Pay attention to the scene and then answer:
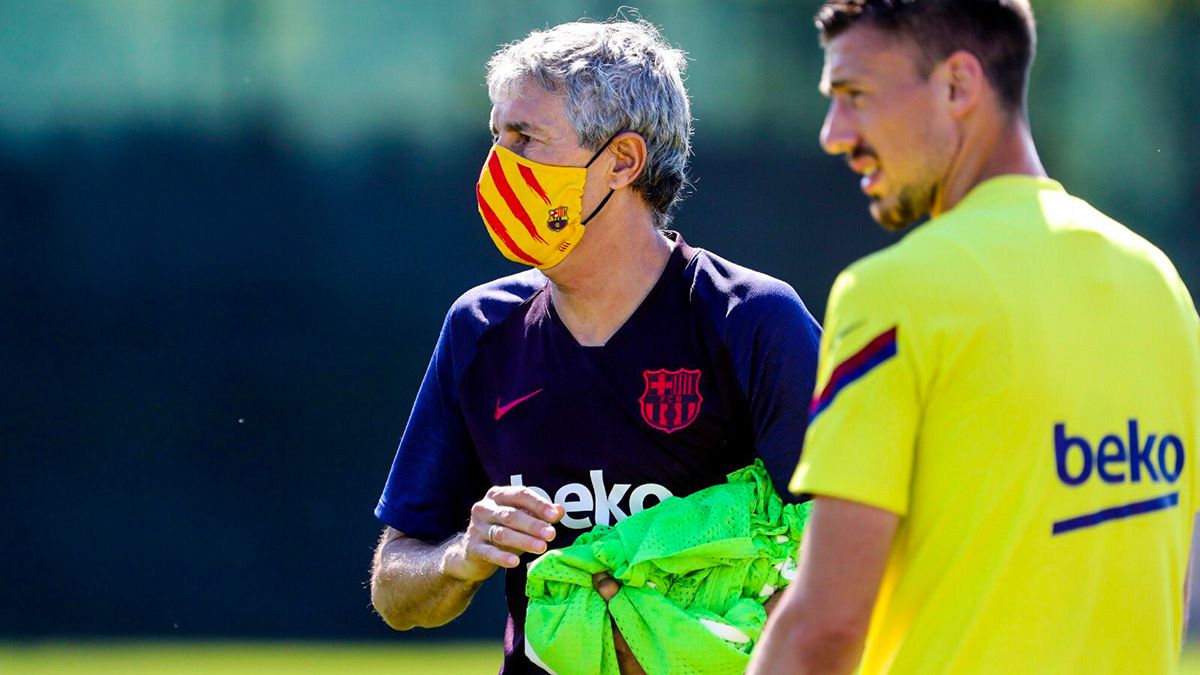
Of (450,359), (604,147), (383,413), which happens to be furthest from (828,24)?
(383,413)

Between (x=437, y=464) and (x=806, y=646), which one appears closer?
(x=806, y=646)

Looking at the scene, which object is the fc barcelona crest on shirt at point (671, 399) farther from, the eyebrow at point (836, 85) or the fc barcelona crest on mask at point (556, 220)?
the eyebrow at point (836, 85)

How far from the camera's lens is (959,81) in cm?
181

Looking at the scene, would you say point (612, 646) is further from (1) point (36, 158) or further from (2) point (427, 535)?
(1) point (36, 158)

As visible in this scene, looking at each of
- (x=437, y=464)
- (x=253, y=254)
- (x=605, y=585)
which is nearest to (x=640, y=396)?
(x=605, y=585)

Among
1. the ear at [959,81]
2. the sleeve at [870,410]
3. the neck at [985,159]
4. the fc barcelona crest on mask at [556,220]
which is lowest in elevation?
the sleeve at [870,410]

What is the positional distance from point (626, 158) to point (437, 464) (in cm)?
72

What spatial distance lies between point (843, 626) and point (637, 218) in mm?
1401

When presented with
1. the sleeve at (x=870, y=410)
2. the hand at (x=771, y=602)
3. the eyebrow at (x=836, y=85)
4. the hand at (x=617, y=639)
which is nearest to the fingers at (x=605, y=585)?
the hand at (x=617, y=639)

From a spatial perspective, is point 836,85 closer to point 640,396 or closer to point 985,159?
point 985,159

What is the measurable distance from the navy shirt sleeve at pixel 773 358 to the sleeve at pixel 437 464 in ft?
1.85

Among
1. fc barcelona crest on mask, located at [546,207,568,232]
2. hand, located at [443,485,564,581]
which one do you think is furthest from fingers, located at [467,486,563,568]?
fc barcelona crest on mask, located at [546,207,568,232]

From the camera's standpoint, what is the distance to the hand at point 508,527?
2.50m

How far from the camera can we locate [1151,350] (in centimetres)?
180
